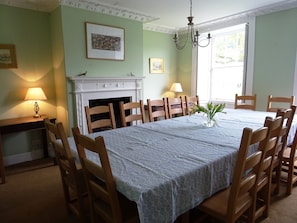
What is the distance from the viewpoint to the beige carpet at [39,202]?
199 cm

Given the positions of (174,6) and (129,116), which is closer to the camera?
(129,116)

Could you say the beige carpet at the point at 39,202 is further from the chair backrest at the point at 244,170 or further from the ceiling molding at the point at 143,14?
the ceiling molding at the point at 143,14

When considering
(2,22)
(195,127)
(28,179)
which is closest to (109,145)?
(195,127)

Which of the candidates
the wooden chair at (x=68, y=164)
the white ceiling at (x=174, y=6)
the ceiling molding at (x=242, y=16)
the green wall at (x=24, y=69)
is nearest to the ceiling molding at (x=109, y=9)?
the white ceiling at (x=174, y=6)

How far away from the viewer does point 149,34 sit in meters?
4.90

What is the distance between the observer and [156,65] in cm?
509

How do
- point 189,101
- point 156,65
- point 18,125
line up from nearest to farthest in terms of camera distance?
point 18,125, point 189,101, point 156,65

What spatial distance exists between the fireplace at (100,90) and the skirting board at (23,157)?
87cm

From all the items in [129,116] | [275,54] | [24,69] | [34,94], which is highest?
[275,54]

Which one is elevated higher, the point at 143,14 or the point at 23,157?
the point at 143,14

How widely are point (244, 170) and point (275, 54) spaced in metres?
3.37

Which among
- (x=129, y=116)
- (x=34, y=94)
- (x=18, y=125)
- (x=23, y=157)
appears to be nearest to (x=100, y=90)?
(x=34, y=94)

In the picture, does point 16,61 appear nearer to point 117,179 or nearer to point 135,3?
point 135,3

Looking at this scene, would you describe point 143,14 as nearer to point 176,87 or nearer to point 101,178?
point 176,87
